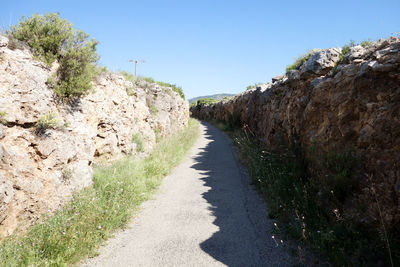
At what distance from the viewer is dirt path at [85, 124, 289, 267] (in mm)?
4168

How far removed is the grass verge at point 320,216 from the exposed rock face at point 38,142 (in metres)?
4.88

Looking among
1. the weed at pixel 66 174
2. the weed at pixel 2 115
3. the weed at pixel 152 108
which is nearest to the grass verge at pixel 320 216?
the weed at pixel 66 174

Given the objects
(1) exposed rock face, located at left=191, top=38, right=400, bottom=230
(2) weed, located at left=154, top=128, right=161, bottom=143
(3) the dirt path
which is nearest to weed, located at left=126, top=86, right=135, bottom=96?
(2) weed, located at left=154, top=128, right=161, bottom=143

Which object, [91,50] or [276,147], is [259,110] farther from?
[91,50]

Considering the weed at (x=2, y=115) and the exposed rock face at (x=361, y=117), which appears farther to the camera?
the weed at (x=2, y=115)

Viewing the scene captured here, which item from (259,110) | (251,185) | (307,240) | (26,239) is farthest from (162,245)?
(259,110)

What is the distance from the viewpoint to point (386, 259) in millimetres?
3404

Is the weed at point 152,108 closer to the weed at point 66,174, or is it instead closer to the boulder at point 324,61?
the weed at point 66,174

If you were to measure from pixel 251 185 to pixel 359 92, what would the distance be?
4.39m

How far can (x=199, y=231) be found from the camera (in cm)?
517

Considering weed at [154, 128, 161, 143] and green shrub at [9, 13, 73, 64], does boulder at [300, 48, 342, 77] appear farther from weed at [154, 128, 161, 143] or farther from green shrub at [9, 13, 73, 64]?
weed at [154, 128, 161, 143]

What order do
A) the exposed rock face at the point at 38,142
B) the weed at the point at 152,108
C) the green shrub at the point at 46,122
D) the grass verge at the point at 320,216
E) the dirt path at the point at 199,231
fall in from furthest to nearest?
1. the weed at the point at 152,108
2. the green shrub at the point at 46,122
3. the exposed rock face at the point at 38,142
4. the dirt path at the point at 199,231
5. the grass verge at the point at 320,216

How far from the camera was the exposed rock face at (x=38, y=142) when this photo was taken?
430cm

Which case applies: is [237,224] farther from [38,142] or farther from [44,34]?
[44,34]
